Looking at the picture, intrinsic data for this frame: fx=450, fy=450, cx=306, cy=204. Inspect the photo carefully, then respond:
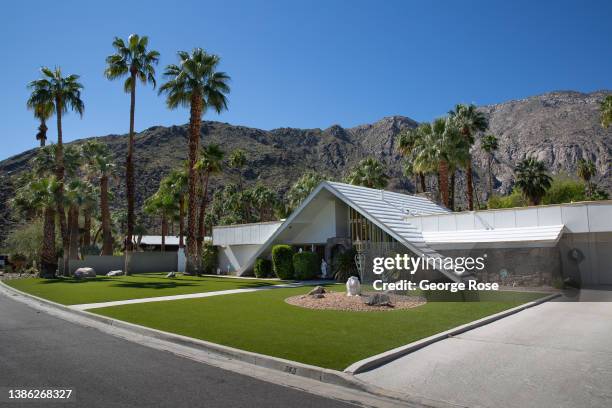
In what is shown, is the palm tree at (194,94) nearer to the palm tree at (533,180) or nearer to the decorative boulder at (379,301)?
the decorative boulder at (379,301)

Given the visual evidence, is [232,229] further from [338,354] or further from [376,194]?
[338,354]

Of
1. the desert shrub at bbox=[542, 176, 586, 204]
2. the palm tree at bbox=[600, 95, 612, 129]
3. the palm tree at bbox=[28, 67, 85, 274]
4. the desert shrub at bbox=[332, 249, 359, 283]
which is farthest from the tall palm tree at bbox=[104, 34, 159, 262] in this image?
the desert shrub at bbox=[542, 176, 586, 204]

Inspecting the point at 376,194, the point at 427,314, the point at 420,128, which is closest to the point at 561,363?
the point at 427,314

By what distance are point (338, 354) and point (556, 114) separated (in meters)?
171

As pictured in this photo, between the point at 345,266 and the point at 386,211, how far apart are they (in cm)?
378

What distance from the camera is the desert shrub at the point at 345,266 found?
81.3 feet

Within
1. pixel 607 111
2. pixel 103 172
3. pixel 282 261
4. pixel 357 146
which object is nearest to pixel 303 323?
pixel 282 261

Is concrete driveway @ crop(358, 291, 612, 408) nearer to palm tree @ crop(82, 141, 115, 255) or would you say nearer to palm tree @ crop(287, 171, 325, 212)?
palm tree @ crop(82, 141, 115, 255)

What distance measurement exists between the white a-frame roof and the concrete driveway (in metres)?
8.66

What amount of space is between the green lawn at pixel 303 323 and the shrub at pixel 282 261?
10525 millimetres

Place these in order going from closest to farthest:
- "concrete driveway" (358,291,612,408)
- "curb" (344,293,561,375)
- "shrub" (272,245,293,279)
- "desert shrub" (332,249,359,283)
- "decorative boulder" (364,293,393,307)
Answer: "concrete driveway" (358,291,612,408) < "curb" (344,293,561,375) < "decorative boulder" (364,293,393,307) < "desert shrub" (332,249,359,283) < "shrub" (272,245,293,279)

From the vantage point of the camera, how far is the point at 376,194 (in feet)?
91.0

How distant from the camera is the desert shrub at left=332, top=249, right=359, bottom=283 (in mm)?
24766

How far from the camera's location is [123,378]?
6832 mm
